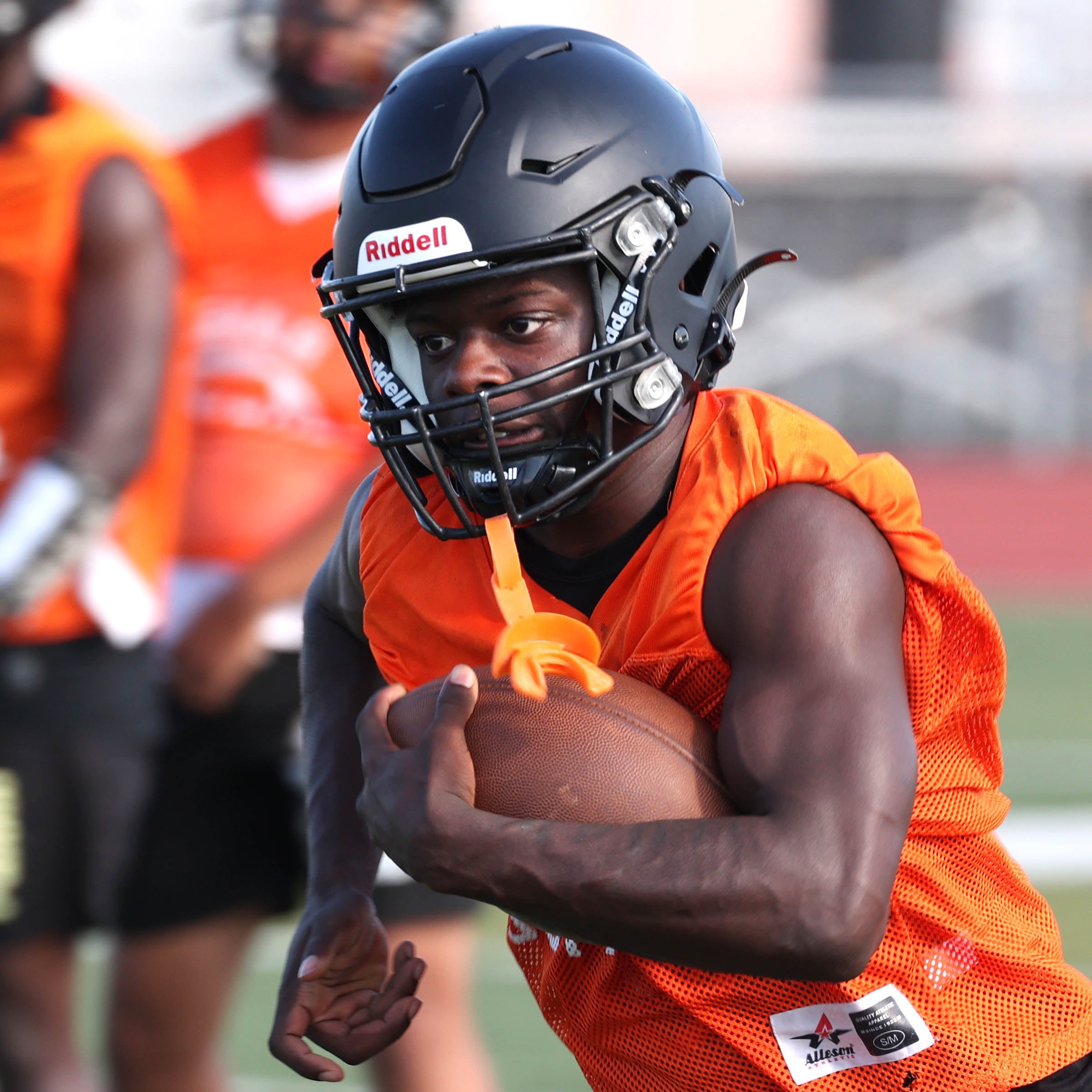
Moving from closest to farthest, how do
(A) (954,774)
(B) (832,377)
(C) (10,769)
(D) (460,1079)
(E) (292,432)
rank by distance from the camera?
1. (A) (954,774)
2. (D) (460,1079)
3. (C) (10,769)
4. (E) (292,432)
5. (B) (832,377)

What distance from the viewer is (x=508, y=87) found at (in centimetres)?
224

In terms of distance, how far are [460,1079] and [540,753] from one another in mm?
1566

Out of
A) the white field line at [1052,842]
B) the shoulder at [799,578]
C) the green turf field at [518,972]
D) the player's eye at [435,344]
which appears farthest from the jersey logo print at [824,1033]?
the white field line at [1052,842]

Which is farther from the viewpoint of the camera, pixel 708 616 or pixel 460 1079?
pixel 460 1079

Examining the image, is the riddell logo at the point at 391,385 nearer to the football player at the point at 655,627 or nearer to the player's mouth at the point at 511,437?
the football player at the point at 655,627

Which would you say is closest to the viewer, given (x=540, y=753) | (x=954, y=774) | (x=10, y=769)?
(x=540, y=753)

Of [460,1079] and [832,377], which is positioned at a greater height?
[460,1079]

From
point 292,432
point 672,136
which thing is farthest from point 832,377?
point 672,136

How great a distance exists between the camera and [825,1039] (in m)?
2.14

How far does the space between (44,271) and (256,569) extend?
2.45 ft

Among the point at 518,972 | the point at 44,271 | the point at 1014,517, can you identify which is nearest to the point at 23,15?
the point at 44,271

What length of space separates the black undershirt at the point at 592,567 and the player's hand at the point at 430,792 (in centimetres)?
26

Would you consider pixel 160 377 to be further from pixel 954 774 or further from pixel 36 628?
pixel 954 774

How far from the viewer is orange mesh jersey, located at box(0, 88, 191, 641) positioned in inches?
147
